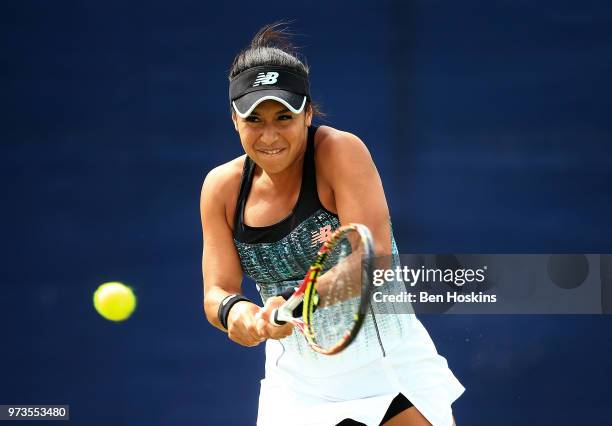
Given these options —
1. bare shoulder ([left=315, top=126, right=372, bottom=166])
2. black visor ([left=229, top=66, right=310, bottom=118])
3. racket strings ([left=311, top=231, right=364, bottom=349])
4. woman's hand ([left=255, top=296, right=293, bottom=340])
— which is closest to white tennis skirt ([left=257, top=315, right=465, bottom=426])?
racket strings ([left=311, top=231, right=364, bottom=349])

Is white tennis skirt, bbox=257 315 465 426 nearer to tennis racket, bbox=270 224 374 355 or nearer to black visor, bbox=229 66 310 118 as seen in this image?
tennis racket, bbox=270 224 374 355

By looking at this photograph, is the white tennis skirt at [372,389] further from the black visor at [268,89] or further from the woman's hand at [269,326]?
the black visor at [268,89]

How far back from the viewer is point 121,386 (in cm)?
448

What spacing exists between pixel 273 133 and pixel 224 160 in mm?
1720

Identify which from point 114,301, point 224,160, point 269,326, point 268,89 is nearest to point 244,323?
point 269,326

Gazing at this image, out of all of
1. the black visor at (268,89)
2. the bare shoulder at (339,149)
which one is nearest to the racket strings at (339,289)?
the bare shoulder at (339,149)

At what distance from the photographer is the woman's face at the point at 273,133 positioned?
2.73 metres

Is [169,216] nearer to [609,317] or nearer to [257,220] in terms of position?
[257,220]

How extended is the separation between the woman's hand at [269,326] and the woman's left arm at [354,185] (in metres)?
0.33

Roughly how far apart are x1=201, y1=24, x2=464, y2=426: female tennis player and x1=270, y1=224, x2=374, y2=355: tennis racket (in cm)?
10

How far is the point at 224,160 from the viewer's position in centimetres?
443

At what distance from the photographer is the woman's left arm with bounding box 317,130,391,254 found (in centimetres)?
271

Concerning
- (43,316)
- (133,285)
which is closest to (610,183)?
(133,285)

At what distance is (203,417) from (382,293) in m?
1.84
